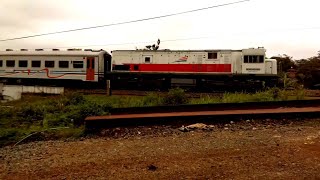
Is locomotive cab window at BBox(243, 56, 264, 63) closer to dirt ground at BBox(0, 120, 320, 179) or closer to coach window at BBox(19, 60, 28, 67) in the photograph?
dirt ground at BBox(0, 120, 320, 179)

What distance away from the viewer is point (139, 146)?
5949 mm

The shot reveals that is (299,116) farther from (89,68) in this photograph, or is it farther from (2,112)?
(89,68)

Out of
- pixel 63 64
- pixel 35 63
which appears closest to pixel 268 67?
pixel 63 64

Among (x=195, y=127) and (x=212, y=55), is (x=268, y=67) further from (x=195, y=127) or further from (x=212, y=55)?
(x=195, y=127)

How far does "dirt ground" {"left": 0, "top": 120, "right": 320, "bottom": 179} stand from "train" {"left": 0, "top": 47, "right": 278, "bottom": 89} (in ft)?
52.7

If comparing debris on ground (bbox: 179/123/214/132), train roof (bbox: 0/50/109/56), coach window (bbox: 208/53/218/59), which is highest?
train roof (bbox: 0/50/109/56)

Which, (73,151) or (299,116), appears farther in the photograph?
(299,116)

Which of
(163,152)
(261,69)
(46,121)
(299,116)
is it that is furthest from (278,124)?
(261,69)

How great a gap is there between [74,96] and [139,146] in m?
9.18

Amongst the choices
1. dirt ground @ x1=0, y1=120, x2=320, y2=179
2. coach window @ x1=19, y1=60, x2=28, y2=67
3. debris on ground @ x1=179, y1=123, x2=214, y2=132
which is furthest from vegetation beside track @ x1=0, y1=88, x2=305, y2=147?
coach window @ x1=19, y1=60, x2=28, y2=67

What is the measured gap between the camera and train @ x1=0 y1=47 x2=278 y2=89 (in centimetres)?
2288

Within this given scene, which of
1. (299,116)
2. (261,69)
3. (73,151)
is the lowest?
(73,151)

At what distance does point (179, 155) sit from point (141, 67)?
20120 millimetres

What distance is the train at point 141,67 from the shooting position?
75.1 ft
